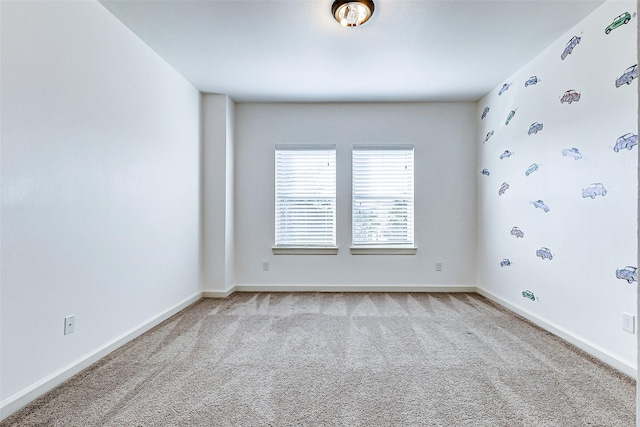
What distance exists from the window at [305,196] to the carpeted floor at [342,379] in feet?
4.79

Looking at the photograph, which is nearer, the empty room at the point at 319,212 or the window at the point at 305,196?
the empty room at the point at 319,212

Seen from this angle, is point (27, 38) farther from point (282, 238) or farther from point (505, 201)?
point (505, 201)

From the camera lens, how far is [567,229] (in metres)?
2.73

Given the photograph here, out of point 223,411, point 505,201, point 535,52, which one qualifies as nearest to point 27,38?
point 223,411

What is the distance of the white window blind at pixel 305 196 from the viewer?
4512 mm

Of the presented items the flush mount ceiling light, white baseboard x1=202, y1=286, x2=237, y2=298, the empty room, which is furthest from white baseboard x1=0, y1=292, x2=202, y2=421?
the flush mount ceiling light

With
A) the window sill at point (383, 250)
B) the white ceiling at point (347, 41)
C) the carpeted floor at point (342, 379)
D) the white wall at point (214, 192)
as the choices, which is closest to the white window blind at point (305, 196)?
the window sill at point (383, 250)

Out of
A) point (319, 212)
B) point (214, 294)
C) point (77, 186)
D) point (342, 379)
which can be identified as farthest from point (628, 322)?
point (214, 294)

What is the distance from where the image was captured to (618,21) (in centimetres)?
227

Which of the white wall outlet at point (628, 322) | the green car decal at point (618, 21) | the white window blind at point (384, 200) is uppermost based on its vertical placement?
the green car decal at point (618, 21)

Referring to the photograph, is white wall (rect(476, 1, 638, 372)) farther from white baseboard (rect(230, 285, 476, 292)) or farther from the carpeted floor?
white baseboard (rect(230, 285, 476, 292))

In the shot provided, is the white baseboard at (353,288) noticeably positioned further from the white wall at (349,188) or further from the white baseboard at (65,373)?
the white baseboard at (65,373)

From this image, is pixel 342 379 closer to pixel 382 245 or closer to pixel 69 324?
pixel 69 324

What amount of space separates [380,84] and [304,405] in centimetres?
334
